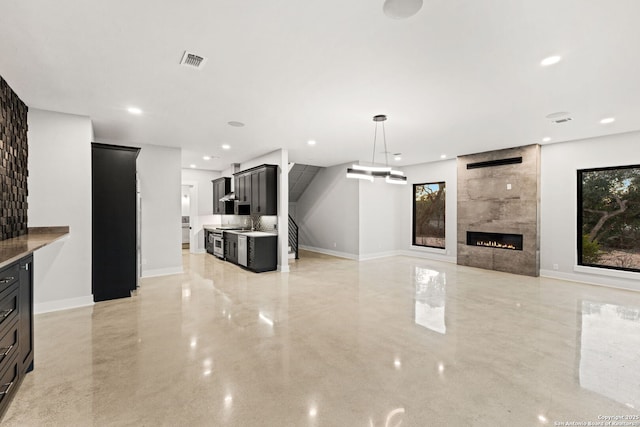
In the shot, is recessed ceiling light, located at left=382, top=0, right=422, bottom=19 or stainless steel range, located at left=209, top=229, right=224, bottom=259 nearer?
recessed ceiling light, located at left=382, top=0, right=422, bottom=19

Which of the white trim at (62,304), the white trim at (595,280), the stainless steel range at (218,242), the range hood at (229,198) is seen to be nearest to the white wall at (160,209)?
the stainless steel range at (218,242)

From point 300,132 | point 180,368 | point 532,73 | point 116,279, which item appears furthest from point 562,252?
point 116,279

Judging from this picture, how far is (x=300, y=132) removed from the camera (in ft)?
18.6

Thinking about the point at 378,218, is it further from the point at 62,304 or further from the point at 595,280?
the point at 62,304

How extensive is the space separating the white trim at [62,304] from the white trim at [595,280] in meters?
8.91

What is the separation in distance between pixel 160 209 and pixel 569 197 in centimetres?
895

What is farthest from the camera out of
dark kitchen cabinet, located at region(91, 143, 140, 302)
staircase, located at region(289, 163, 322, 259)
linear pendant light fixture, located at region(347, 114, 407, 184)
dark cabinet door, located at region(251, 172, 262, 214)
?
staircase, located at region(289, 163, 322, 259)

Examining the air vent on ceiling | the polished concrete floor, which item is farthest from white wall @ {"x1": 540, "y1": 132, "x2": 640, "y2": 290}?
the air vent on ceiling

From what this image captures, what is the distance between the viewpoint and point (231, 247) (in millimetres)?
8023

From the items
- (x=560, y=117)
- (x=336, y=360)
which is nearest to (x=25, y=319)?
(x=336, y=360)

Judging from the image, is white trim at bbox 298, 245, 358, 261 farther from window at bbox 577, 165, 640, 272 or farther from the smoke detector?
the smoke detector

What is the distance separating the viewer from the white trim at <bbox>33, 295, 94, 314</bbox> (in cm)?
417

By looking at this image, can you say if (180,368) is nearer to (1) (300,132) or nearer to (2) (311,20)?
(2) (311,20)

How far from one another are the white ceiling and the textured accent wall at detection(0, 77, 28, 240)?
22cm
